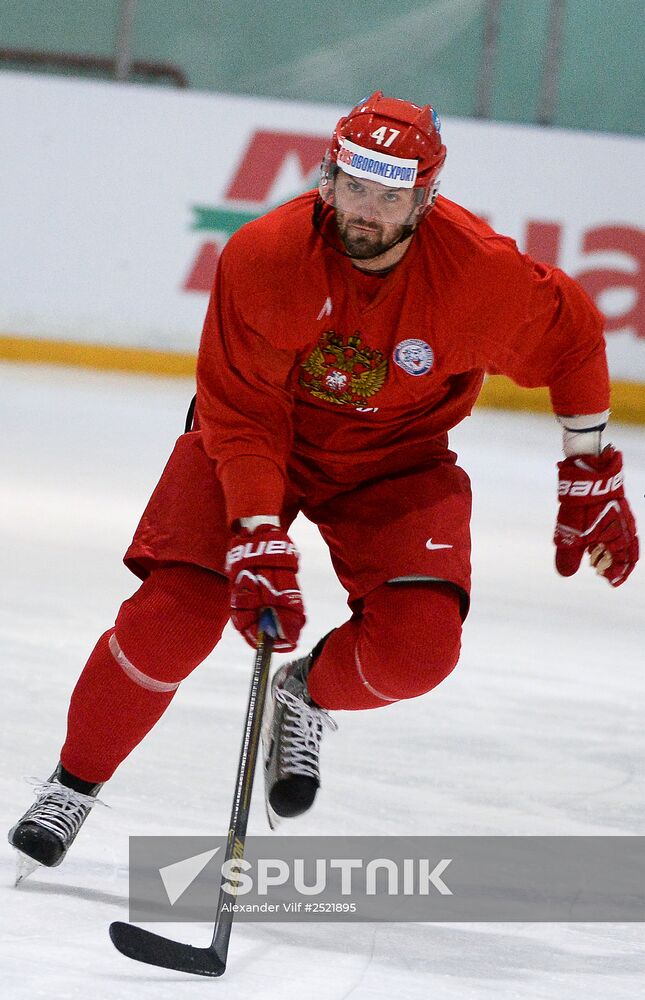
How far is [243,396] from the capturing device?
202cm

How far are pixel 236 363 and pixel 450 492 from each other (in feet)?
1.21

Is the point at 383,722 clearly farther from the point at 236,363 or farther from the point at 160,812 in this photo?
the point at 236,363

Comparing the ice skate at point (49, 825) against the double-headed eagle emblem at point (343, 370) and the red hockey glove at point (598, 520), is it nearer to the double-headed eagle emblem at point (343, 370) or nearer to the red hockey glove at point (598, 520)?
the double-headed eagle emblem at point (343, 370)

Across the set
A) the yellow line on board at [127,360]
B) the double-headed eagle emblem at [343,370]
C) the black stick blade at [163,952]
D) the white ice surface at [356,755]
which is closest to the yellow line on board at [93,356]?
the yellow line on board at [127,360]

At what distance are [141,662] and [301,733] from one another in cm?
26

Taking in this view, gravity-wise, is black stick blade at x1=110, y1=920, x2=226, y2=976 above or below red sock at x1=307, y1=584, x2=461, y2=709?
below

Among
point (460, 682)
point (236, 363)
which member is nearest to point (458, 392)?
point (236, 363)

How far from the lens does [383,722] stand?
8.84 ft

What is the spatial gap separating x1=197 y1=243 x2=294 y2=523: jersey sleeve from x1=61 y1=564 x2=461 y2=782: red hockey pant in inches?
5.6

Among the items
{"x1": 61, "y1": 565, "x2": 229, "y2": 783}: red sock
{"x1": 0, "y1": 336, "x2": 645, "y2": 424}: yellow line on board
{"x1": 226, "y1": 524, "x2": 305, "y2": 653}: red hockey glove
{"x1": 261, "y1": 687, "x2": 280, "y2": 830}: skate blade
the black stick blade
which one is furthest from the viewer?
{"x1": 0, "y1": 336, "x2": 645, "y2": 424}: yellow line on board

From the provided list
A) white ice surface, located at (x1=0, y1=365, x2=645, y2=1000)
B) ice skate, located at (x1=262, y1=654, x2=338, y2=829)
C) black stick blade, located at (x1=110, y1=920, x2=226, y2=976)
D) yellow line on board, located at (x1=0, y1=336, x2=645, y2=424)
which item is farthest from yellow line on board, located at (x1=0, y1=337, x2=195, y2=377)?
black stick blade, located at (x1=110, y1=920, x2=226, y2=976)

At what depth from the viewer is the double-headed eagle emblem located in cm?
200

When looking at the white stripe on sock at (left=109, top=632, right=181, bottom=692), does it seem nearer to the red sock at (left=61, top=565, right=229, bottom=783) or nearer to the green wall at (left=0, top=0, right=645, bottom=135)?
the red sock at (left=61, top=565, right=229, bottom=783)

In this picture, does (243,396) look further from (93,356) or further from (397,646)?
(93,356)
